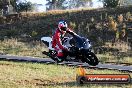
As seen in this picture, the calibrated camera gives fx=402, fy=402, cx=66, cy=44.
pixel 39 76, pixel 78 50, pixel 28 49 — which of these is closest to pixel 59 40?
pixel 78 50

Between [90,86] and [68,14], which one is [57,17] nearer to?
[68,14]

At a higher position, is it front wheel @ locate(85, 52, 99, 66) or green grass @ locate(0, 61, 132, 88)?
front wheel @ locate(85, 52, 99, 66)

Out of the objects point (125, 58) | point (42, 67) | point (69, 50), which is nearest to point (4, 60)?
point (42, 67)

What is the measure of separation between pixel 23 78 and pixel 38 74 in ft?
9.82

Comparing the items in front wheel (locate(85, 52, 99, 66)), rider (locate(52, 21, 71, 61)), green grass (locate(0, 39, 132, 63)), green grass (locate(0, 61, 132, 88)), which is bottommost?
green grass (locate(0, 61, 132, 88))

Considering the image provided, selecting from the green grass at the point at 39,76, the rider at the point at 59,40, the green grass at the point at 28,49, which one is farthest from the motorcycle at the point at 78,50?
the green grass at the point at 39,76

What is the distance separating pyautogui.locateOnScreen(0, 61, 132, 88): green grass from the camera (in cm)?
3250

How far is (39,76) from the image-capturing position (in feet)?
120

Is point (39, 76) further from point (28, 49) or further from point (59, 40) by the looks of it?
point (59, 40)

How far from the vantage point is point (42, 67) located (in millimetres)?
40781

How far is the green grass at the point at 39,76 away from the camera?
107 feet

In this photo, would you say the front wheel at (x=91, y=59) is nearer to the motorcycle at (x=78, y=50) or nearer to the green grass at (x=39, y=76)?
the motorcycle at (x=78, y=50)

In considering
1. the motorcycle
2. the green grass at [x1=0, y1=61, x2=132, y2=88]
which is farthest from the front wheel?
the green grass at [x1=0, y1=61, x2=132, y2=88]

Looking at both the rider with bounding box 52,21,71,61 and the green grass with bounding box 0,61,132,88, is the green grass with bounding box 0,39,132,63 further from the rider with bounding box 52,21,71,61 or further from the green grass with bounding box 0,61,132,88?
the rider with bounding box 52,21,71,61
